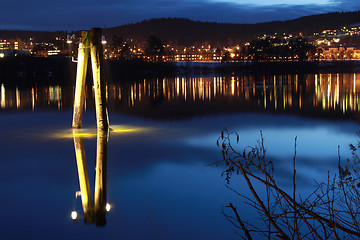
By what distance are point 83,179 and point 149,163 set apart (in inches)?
94.8

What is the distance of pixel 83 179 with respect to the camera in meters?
10.7

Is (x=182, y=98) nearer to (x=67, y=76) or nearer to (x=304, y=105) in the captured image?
(x=304, y=105)

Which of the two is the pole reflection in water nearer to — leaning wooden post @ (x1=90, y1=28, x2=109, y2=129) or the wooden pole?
the wooden pole

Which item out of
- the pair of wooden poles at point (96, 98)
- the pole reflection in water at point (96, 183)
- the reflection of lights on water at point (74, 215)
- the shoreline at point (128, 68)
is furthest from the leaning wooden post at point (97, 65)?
the shoreline at point (128, 68)

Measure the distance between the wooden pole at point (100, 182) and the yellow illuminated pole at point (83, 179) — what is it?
109mm

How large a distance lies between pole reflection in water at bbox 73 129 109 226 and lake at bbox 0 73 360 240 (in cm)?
10

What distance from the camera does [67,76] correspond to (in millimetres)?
66375

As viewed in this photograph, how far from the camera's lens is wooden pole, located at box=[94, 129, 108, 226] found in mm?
8328

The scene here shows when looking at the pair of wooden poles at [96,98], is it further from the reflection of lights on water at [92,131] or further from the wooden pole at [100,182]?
the reflection of lights on water at [92,131]

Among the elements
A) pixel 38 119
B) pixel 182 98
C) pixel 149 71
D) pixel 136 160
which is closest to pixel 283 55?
pixel 149 71

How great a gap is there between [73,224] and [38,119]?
15.9m

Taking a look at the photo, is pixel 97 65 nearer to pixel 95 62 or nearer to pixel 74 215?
pixel 95 62

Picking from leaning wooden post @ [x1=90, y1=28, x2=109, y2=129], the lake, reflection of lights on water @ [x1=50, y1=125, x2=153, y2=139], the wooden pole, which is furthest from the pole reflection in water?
leaning wooden post @ [x1=90, y1=28, x2=109, y2=129]

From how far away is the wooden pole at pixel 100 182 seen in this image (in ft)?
27.3
